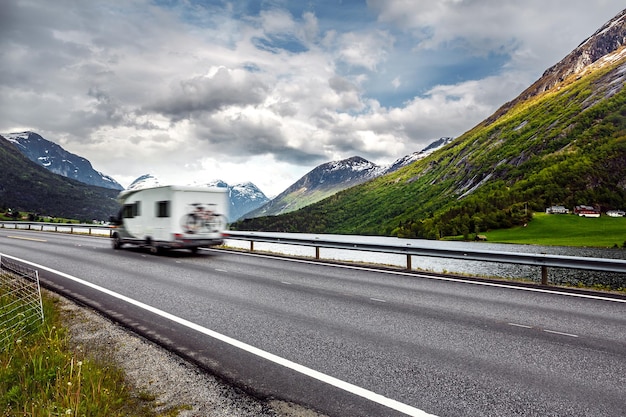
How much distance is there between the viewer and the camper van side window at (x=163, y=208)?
57.9 feet

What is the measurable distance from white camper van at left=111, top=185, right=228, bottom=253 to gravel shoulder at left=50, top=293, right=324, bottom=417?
430 inches

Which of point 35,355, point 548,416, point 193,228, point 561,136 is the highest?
point 561,136

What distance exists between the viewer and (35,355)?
452 centimetres

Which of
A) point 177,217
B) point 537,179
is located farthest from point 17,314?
point 537,179

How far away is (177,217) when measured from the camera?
17422mm

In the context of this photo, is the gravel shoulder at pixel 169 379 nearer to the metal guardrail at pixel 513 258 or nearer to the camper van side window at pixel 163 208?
the metal guardrail at pixel 513 258

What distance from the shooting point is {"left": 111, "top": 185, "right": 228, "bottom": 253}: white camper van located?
1745cm

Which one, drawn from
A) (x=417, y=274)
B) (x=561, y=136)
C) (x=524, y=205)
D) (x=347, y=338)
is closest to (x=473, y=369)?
(x=347, y=338)

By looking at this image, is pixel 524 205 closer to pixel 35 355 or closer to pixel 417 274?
pixel 417 274

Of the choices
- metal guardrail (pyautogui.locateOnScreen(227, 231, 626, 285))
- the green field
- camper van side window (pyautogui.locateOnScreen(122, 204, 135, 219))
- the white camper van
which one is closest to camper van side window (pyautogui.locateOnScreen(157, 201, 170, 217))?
the white camper van

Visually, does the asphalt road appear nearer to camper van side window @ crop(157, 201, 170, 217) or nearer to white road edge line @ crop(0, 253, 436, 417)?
white road edge line @ crop(0, 253, 436, 417)

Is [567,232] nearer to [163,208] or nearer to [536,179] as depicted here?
[536,179]

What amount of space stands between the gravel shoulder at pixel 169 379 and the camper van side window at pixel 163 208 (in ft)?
37.1

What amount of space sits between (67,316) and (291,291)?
4.65 m
